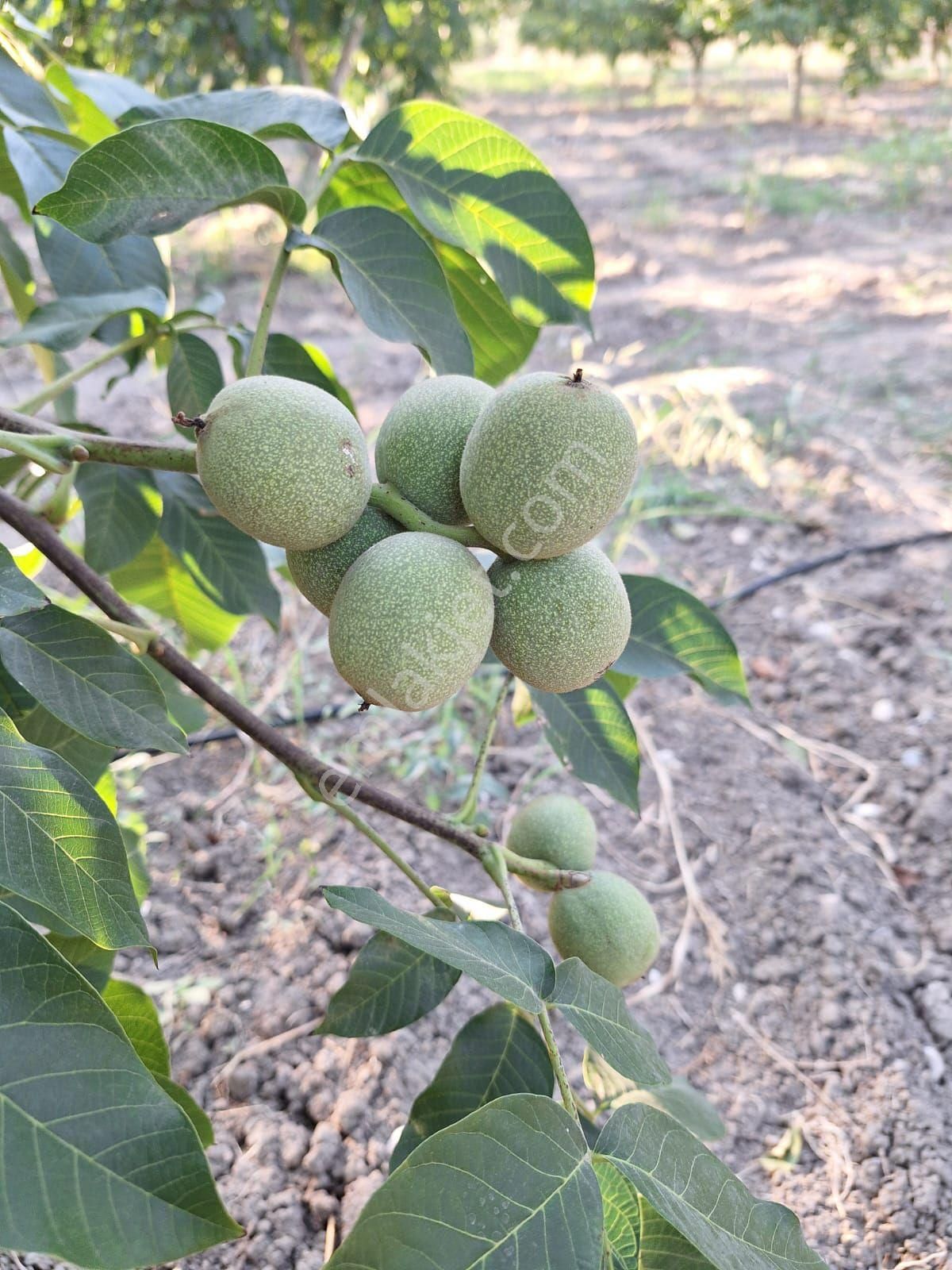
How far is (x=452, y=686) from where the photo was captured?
749mm

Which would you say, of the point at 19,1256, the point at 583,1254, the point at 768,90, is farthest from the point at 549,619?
the point at 768,90

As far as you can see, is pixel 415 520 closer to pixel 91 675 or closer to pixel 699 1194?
pixel 91 675

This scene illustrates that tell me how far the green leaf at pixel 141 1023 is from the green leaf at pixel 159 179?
2.01 feet

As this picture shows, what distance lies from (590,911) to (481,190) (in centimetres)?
68

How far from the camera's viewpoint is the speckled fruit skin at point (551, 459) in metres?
0.70

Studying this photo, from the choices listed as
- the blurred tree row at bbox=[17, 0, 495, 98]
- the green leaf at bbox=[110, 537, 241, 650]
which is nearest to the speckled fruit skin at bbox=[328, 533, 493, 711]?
the green leaf at bbox=[110, 537, 241, 650]

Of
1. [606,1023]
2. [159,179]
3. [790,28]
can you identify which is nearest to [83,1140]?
[606,1023]

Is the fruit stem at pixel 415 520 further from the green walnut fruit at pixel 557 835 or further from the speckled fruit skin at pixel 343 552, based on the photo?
the green walnut fruit at pixel 557 835

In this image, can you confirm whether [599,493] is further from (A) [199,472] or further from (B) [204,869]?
(B) [204,869]

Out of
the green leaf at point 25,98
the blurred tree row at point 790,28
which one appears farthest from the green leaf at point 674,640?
the blurred tree row at point 790,28

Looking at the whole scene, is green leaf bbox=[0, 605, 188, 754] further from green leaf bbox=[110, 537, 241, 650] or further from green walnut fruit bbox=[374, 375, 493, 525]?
green leaf bbox=[110, 537, 241, 650]

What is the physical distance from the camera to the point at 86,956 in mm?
871

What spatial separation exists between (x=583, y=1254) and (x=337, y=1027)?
379 mm

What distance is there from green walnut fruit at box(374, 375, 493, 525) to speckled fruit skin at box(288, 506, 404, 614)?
0.10ft
